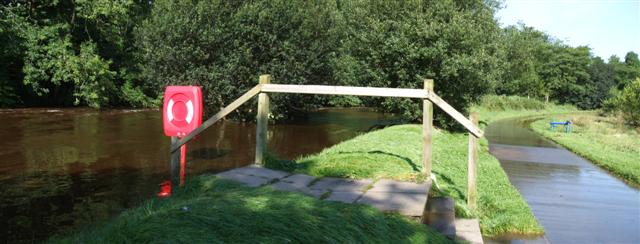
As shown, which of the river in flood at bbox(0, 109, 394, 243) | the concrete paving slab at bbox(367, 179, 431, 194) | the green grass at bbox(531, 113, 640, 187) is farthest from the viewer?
the green grass at bbox(531, 113, 640, 187)

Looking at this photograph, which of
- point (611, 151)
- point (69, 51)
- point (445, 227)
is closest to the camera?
point (445, 227)

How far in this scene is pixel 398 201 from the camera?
208 inches

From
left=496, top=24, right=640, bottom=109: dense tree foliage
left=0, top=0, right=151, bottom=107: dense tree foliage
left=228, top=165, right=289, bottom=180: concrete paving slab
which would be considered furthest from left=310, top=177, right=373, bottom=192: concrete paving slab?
left=496, top=24, right=640, bottom=109: dense tree foliage

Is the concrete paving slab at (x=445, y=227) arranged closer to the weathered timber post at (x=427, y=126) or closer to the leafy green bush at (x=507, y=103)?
the weathered timber post at (x=427, y=126)

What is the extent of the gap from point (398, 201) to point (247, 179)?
187cm

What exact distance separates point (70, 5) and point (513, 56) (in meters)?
37.5

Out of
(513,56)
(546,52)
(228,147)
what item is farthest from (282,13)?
(546,52)

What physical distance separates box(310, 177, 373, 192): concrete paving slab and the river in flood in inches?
134

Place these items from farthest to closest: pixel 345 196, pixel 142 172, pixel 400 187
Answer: pixel 142 172, pixel 400 187, pixel 345 196

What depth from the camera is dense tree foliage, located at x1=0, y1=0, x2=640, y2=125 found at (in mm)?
18719

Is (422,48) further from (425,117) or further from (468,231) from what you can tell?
(468,231)

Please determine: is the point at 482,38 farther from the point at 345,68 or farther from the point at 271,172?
the point at 271,172

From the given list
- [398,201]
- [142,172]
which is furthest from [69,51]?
[398,201]

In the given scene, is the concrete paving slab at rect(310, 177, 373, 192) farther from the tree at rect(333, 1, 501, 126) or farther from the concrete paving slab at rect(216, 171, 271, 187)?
the tree at rect(333, 1, 501, 126)
